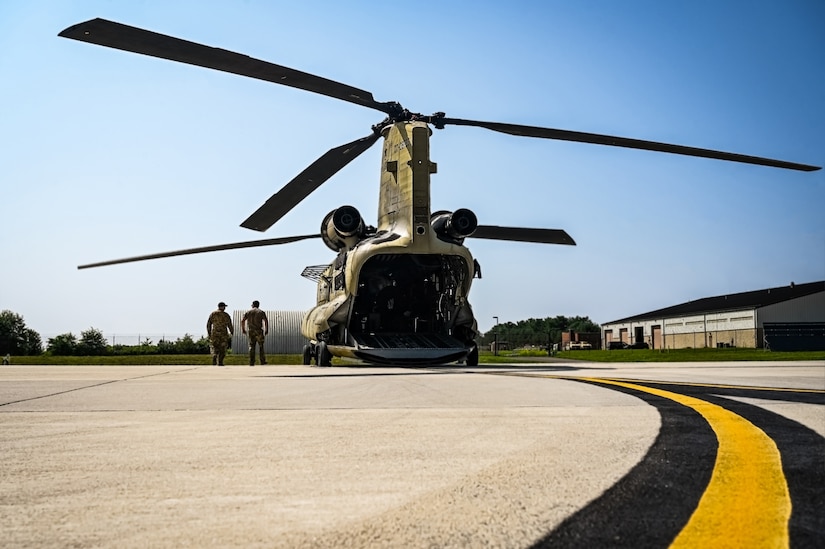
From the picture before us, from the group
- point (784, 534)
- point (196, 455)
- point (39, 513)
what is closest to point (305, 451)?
point (196, 455)

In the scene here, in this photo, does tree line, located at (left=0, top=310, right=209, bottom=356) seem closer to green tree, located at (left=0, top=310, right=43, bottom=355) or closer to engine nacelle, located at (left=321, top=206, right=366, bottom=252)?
green tree, located at (left=0, top=310, right=43, bottom=355)

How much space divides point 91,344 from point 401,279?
Answer: 25.6 m

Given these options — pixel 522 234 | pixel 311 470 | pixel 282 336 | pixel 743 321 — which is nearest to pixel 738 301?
pixel 743 321

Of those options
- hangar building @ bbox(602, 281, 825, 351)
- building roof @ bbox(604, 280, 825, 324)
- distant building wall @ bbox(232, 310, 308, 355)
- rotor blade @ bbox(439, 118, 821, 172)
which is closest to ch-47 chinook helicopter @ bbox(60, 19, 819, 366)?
rotor blade @ bbox(439, 118, 821, 172)

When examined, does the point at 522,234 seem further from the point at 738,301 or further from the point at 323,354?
the point at 738,301

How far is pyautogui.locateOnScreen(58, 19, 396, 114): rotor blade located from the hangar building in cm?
3631

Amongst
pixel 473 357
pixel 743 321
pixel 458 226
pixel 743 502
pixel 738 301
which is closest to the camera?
pixel 743 502

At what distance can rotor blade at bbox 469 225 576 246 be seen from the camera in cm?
1828

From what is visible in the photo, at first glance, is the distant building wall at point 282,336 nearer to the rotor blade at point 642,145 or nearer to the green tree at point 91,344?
the green tree at point 91,344

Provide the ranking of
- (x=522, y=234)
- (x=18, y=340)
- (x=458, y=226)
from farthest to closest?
(x=18, y=340), (x=522, y=234), (x=458, y=226)

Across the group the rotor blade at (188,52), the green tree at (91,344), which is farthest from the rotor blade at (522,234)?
the green tree at (91,344)

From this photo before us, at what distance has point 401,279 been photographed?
54.7 feet

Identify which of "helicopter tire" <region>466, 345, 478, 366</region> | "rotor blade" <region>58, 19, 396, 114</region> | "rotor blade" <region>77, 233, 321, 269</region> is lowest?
"helicopter tire" <region>466, 345, 478, 366</region>

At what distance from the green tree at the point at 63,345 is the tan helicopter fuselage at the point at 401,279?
21526mm
